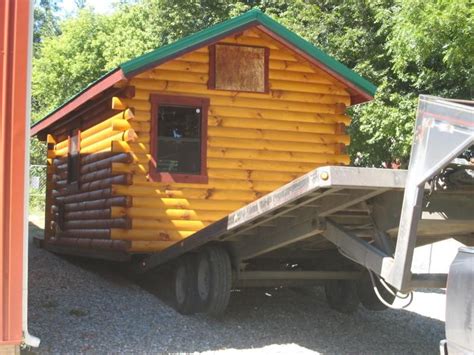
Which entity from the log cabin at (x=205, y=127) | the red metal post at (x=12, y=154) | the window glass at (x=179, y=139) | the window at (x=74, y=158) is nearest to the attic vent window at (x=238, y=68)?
the log cabin at (x=205, y=127)

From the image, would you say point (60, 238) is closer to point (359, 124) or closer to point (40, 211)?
point (359, 124)

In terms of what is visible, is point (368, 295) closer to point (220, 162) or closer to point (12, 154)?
point (220, 162)

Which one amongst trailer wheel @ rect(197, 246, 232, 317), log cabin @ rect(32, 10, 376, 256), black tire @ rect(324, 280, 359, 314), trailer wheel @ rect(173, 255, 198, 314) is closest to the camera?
trailer wheel @ rect(197, 246, 232, 317)

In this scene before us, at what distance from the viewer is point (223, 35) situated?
Answer: 30.3 ft

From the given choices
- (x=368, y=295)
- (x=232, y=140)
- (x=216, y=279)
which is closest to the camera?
(x=216, y=279)

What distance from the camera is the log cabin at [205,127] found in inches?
358

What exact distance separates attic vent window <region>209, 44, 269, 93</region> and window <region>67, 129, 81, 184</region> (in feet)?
Result: 11.2

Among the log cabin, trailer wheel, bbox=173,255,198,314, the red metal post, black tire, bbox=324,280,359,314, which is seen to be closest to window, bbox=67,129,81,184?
the log cabin

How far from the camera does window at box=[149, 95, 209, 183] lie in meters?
9.24

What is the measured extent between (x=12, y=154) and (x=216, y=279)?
9.87 feet

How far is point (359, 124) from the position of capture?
15.6m

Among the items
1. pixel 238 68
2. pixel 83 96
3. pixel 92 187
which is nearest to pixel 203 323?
pixel 92 187

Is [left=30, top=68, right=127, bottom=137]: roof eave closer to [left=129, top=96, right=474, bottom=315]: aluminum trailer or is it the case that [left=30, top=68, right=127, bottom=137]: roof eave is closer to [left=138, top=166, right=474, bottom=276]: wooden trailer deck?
[left=129, top=96, right=474, bottom=315]: aluminum trailer

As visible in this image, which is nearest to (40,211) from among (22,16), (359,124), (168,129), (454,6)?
(359,124)
